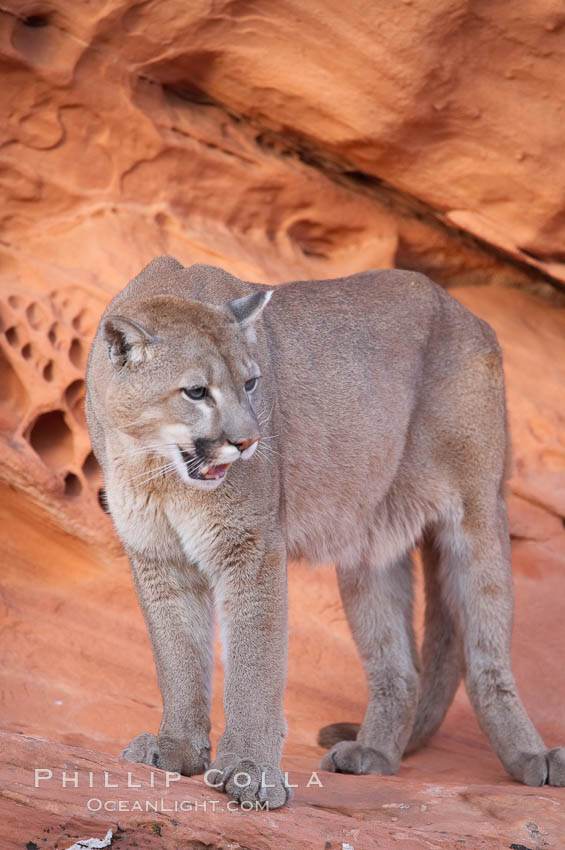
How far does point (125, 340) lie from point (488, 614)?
7.02 feet

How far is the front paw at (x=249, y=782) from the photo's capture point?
3025 millimetres

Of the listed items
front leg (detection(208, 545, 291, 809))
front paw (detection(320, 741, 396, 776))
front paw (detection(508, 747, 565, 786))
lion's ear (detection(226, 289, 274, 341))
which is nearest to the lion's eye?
lion's ear (detection(226, 289, 274, 341))

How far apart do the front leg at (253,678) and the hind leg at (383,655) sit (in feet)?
3.61

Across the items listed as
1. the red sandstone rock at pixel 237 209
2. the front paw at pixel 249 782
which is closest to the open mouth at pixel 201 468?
the front paw at pixel 249 782

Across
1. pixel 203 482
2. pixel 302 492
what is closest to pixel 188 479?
pixel 203 482

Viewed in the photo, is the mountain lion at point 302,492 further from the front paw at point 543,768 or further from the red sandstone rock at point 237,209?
the red sandstone rock at point 237,209

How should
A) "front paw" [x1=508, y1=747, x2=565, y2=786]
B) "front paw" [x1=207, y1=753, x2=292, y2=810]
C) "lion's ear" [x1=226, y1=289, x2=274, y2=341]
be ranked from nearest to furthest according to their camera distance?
"front paw" [x1=207, y1=753, x2=292, y2=810]
"lion's ear" [x1=226, y1=289, x2=274, y2=341]
"front paw" [x1=508, y1=747, x2=565, y2=786]

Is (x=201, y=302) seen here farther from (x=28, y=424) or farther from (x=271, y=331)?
(x=28, y=424)

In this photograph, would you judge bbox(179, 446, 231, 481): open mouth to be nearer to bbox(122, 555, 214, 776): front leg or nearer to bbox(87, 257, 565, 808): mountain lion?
bbox(87, 257, 565, 808): mountain lion

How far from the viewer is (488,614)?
4465 mm

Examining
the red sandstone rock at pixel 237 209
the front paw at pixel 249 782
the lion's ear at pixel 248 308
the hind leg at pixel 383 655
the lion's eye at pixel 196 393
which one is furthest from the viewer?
the red sandstone rock at pixel 237 209

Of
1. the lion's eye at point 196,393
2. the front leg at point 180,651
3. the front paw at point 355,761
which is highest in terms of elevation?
the lion's eye at point 196,393

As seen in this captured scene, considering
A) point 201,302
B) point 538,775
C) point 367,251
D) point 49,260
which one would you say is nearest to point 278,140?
point 367,251

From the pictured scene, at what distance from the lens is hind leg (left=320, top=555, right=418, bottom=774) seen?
4.36 metres
